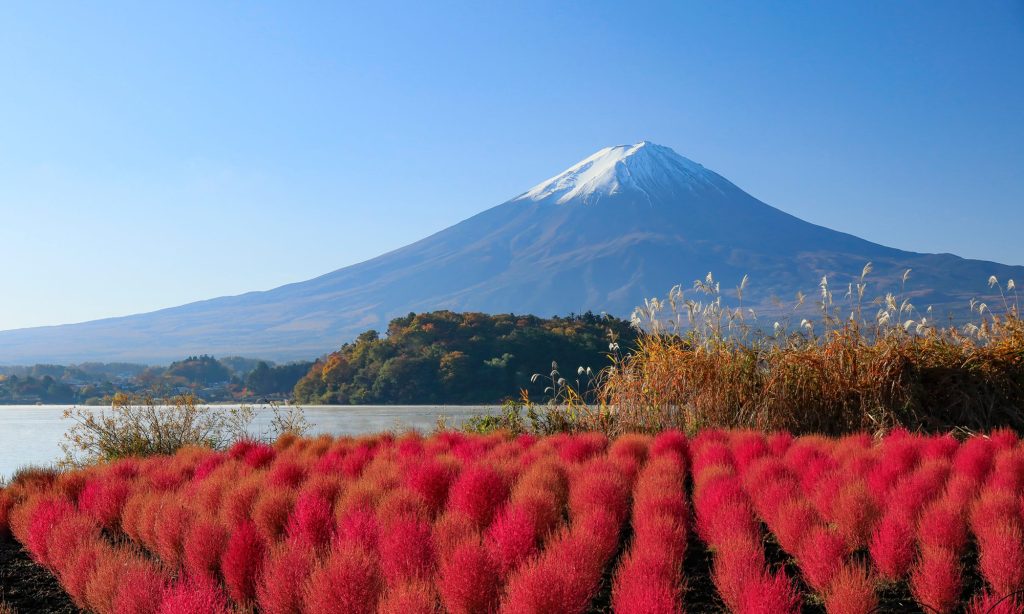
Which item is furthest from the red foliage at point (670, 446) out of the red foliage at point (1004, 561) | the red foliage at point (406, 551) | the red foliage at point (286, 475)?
the red foliage at point (406, 551)

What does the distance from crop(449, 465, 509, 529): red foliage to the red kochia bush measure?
140 cm

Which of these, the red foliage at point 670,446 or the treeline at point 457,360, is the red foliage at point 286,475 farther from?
the treeline at point 457,360

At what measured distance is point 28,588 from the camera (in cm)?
568

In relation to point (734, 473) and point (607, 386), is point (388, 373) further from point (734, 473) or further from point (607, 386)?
point (734, 473)

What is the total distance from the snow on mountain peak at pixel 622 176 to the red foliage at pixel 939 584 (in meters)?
168

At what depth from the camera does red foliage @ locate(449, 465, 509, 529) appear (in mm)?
6203

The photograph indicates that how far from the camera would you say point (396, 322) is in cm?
2986

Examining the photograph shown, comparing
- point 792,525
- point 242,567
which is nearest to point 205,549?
point 242,567

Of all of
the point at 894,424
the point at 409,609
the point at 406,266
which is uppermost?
the point at 406,266

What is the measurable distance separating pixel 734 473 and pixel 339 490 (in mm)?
3115

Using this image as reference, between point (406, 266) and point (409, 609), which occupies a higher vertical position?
point (406, 266)

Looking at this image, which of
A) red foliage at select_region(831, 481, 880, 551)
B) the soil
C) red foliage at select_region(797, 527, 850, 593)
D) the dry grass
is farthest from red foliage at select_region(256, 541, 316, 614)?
the dry grass

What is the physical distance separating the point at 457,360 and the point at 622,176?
159 meters

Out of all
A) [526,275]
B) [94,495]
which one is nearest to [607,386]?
[94,495]
